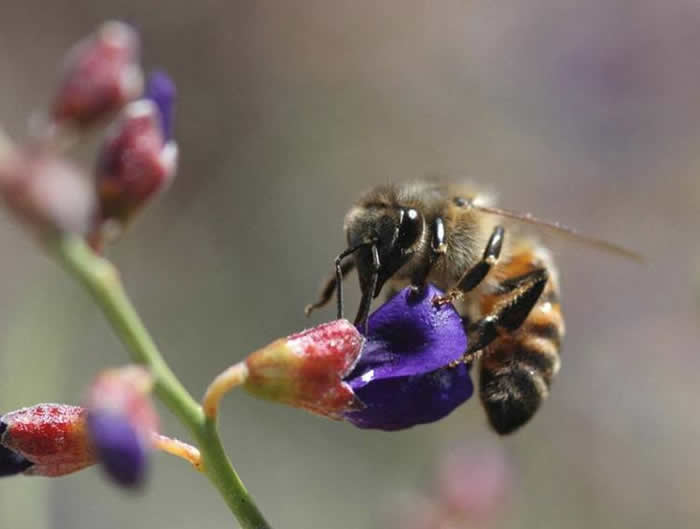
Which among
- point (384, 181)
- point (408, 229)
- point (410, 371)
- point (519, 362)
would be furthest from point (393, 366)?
point (384, 181)

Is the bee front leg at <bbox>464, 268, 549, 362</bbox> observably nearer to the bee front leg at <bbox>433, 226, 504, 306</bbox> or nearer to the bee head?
the bee front leg at <bbox>433, 226, 504, 306</bbox>

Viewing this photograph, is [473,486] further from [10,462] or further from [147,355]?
[147,355]

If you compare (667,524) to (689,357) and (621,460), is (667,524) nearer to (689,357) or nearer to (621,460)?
(621,460)

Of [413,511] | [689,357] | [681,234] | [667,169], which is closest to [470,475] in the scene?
[413,511]

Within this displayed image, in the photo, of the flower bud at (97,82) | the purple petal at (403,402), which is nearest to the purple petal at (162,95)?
the flower bud at (97,82)

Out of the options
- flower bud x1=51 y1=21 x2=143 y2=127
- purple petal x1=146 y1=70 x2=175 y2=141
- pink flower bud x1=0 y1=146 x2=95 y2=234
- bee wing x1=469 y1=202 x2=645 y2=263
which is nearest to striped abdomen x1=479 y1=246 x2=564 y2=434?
bee wing x1=469 y1=202 x2=645 y2=263

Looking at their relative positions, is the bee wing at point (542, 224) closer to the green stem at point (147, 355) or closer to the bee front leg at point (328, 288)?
the bee front leg at point (328, 288)
